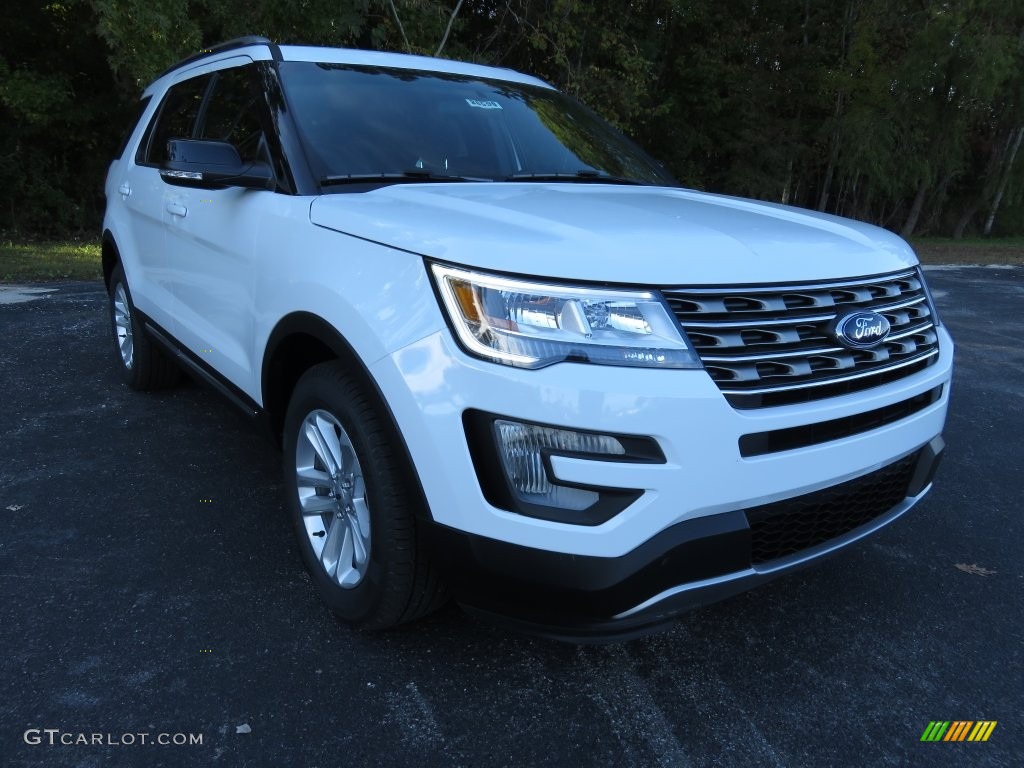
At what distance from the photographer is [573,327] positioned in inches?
69.7

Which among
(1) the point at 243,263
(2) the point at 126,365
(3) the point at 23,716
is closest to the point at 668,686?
(3) the point at 23,716

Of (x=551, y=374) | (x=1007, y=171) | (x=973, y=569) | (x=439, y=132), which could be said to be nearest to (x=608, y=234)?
(x=551, y=374)

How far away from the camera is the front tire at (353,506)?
202 centimetres

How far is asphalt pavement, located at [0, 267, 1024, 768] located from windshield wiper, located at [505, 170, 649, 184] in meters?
1.66

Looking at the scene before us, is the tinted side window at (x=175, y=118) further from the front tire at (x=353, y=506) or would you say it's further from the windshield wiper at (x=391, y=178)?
the front tire at (x=353, y=506)

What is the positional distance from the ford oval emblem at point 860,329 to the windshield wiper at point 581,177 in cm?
138

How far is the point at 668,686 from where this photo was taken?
219cm

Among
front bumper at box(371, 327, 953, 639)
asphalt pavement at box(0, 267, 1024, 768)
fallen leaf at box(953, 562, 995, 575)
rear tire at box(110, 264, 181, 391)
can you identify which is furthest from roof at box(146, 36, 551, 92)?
fallen leaf at box(953, 562, 995, 575)

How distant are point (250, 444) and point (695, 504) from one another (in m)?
2.84

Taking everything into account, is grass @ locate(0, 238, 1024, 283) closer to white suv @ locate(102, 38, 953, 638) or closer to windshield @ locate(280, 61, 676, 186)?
windshield @ locate(280, 61, 676, 186)

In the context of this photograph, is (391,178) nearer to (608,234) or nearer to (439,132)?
(439,132)

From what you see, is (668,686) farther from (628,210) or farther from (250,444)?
(250,444)

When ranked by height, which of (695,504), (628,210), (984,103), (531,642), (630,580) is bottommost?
(531,642)

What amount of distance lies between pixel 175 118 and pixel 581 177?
7.32 ft
